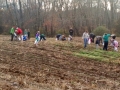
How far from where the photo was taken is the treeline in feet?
175

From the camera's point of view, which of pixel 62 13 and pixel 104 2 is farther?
pixel 104 2

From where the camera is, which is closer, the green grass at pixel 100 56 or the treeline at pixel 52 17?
the green grass at pixel 100 56

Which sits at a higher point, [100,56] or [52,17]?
[52,17]

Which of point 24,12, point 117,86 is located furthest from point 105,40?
point 24,12

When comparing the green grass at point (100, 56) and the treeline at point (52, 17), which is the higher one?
the treeline at point (52, 17)

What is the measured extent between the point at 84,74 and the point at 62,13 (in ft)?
146

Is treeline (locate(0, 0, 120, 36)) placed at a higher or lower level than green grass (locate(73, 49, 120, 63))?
higher

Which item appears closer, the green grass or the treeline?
the green grass

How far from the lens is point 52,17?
53.5 metres

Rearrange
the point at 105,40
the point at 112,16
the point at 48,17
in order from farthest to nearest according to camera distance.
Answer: the point at 112,16, the point at 48,17, the point at 105,40

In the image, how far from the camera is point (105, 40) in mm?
24578

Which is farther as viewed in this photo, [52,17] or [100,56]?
[52,17]

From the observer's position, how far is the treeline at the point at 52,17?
53.4 meters

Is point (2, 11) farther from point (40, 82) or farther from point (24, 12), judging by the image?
point (40, 82)
